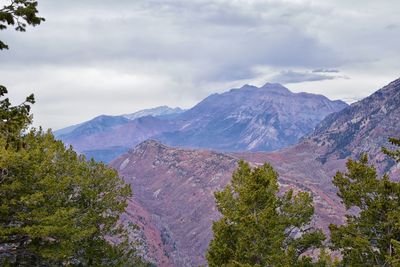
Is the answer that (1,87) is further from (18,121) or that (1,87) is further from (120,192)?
(120,192)

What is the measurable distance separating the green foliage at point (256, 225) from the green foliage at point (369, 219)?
133 inches

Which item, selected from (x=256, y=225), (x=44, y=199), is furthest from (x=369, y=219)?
(x=44, y=199)

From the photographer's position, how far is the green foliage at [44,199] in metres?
20.2

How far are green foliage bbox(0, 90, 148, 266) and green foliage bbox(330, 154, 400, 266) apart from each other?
1403 cm

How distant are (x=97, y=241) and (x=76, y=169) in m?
4.94

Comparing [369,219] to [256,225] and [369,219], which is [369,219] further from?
[256,225]

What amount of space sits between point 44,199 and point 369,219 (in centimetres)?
1691

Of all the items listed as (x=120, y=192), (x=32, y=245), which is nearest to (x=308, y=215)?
(x=120, y=192)

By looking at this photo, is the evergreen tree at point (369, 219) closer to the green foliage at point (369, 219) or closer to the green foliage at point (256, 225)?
the green foliage at point (369, 219)

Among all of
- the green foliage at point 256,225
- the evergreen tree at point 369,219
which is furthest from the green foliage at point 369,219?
the green foliage at point 256,225

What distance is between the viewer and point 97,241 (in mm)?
28891

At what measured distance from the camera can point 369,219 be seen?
24.8 m

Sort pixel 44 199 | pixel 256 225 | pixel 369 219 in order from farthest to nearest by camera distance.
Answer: pixel 256 225
pixel 369 219
pixel 44 199

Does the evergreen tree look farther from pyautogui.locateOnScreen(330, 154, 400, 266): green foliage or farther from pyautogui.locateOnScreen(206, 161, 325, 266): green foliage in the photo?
pyautogui.locateOnScreen(206, 161, 325, 266): green foliage
